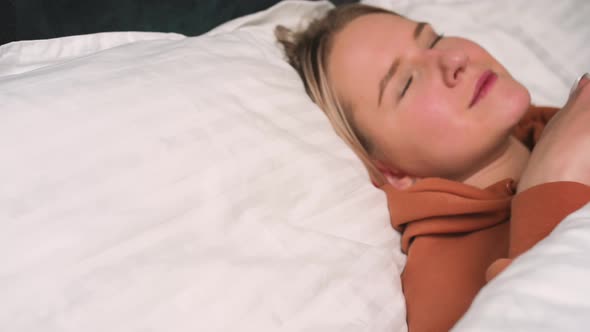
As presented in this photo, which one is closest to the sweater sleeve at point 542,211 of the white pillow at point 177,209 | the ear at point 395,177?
the white pillow at point 177,209

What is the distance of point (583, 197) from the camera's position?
0.63 metres

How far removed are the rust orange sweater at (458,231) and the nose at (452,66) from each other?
170 millimetres

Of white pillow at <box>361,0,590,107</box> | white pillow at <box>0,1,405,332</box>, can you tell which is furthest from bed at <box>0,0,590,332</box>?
white pillow at <box>361,0,590,107</box>

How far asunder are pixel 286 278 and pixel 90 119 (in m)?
0.30

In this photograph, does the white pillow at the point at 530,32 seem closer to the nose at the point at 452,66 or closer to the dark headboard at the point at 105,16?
the nose at the point at 452,66

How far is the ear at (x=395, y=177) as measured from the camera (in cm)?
94

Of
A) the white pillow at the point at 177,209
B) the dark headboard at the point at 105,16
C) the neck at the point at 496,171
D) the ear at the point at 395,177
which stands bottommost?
the ear at the point at 395,177

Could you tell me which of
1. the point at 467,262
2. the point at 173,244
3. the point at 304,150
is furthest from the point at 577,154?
the point at 173,244

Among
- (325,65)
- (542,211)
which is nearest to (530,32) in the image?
(325,65)

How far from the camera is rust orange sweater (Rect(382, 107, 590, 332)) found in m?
0.63

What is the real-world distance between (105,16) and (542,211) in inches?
29.5

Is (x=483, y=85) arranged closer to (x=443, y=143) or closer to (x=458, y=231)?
(x=443, y=143)

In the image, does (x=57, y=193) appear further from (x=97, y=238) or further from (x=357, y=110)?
(x=357, y=110)

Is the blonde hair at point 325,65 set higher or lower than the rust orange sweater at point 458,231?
A: higher
